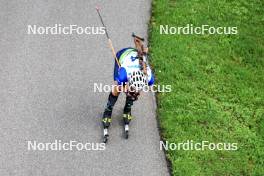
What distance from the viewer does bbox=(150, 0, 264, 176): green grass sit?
1029 centimetres

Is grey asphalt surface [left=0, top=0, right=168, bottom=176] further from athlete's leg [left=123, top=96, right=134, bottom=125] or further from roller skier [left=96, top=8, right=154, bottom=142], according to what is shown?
roller skier [left=96, top=8, right=154, bottom=142]

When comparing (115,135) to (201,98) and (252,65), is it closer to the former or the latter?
(201,98)

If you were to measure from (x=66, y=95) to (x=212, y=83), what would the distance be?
10.7ft

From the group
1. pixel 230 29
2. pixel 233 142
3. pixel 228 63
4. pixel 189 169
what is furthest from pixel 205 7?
pixel 189 169

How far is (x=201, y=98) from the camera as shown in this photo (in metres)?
11.5
